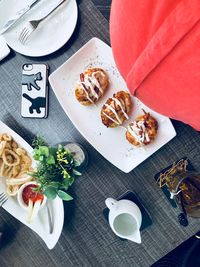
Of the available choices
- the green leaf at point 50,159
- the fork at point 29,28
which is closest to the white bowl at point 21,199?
the green leaf at point 50,159

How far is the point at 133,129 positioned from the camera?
97cm

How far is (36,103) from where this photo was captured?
40.3 inches

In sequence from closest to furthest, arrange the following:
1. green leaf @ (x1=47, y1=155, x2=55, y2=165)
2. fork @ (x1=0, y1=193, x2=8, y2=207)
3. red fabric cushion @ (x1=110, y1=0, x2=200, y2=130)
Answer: red fabric cushion @ (x1=110, y1=0, x2=200, y2=130) → green leaf @ (x1=47, y1=155, x2=55, y2=165) → fork @ (x1=0, y1=193, x2=8, y2=207)

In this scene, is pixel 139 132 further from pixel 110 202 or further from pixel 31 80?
pixel 31 80

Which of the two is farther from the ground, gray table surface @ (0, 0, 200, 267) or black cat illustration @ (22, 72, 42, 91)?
black cat illustration @ (22, 72, 42, 91)

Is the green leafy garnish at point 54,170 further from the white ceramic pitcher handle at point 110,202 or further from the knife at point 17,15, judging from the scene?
the knife at point 17,15

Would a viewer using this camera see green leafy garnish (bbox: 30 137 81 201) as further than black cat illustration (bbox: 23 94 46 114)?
No

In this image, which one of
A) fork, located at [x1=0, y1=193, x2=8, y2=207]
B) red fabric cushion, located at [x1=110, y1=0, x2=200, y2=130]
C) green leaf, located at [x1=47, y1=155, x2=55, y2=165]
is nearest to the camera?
red fabric cushion, located at [x1=110, y1=0, x2=200, y2=130]

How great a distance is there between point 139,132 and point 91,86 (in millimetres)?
142

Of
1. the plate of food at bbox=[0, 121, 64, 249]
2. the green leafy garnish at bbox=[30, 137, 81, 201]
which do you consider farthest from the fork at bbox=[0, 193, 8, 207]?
the green leafy garnish at bbox=[30, 137, 81, 201]

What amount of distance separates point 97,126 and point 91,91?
88 mm

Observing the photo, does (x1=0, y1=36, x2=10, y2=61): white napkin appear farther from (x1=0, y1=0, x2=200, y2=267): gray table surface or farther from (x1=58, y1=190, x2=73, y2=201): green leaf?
A: (x1=58, y1=190, x2=73, y2=201): green leaf

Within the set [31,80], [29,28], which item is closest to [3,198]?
[31,80]

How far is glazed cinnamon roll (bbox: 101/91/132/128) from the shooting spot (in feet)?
3.18
